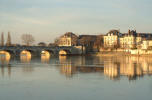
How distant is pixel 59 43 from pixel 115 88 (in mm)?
81357

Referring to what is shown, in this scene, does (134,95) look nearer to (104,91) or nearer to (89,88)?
(104,91)

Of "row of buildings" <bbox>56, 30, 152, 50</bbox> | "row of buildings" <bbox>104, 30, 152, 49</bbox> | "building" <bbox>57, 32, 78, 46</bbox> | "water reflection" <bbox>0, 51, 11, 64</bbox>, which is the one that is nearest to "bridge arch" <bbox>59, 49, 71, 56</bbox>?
"row of buildings" <bbox>56, 30, 152, 50</bbox>

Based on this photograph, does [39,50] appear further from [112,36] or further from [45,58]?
[112,36]

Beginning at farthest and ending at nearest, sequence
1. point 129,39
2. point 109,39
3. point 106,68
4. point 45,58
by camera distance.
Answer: point 109,39 → point 129,39 → point 45,58 → point 106,68

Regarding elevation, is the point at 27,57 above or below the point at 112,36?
below

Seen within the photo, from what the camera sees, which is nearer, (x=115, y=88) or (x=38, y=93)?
(x=38, y=93)

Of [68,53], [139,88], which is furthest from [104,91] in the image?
[68,53]

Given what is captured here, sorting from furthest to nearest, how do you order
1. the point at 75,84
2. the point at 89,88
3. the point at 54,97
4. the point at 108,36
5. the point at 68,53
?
the point at 108,36 → the point at 68,53 → the point at 75,84 → the point at 89,88 → the point at 54,97

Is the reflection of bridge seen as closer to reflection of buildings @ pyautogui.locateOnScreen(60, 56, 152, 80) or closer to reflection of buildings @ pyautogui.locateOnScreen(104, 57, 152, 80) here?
reflection of buildings @ pyautogui.locateOnScreen(60, 56, 152, 80)

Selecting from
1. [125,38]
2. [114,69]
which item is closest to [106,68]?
[114,69]

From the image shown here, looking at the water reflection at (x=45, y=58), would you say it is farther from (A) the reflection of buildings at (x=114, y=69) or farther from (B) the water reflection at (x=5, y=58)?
(A) the reflection of buildings at (x=114, y=69)

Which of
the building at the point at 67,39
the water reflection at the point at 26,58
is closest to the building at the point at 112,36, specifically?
the building at the point at 67,39

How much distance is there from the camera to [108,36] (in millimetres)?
93438

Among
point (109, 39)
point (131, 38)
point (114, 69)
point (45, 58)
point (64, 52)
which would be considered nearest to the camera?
point (114, 69)
